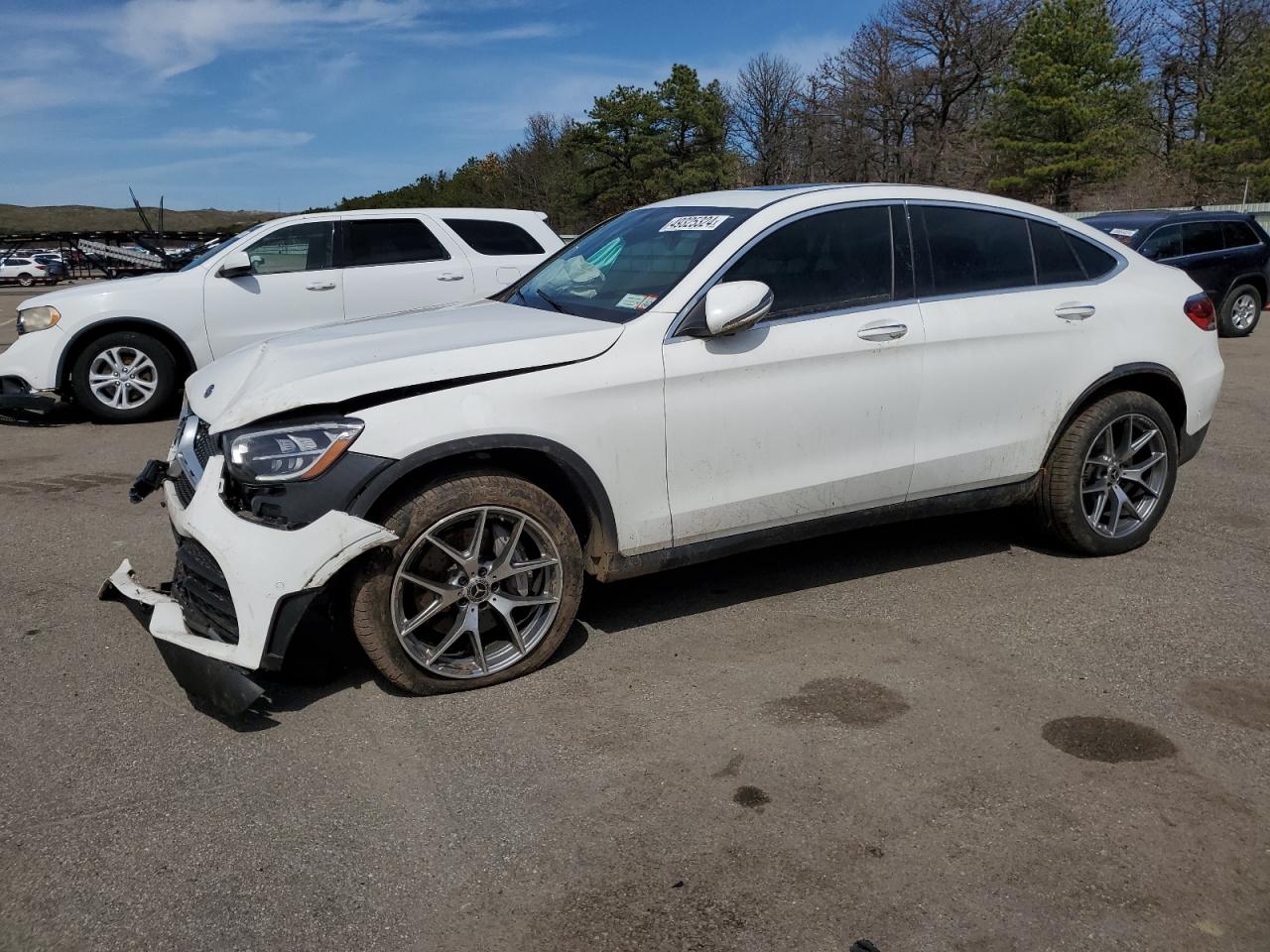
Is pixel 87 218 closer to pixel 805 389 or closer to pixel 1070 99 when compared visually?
pixel 1070 99

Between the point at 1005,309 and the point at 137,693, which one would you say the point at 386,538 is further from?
the point at 1005,309

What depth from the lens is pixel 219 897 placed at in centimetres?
267

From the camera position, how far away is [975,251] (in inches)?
187

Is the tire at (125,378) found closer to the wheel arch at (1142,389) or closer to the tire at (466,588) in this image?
the tire at (466,588)

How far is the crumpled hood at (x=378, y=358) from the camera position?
3506 mm

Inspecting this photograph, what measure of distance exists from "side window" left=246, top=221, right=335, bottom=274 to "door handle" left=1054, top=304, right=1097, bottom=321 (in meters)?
6.69

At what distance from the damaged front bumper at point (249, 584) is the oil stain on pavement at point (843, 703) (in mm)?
1468

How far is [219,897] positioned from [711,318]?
2395 millimetres

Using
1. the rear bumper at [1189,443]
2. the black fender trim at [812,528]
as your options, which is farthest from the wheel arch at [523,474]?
the rear bumper at [1189,443]

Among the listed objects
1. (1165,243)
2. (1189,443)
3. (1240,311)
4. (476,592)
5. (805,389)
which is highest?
(1165,243)

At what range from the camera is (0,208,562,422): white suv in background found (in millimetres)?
8828

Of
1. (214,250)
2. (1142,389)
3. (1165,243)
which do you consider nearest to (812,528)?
(1142,389)

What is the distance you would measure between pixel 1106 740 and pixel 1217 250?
13.4 metres

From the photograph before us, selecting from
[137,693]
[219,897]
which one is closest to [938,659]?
[219,897]
